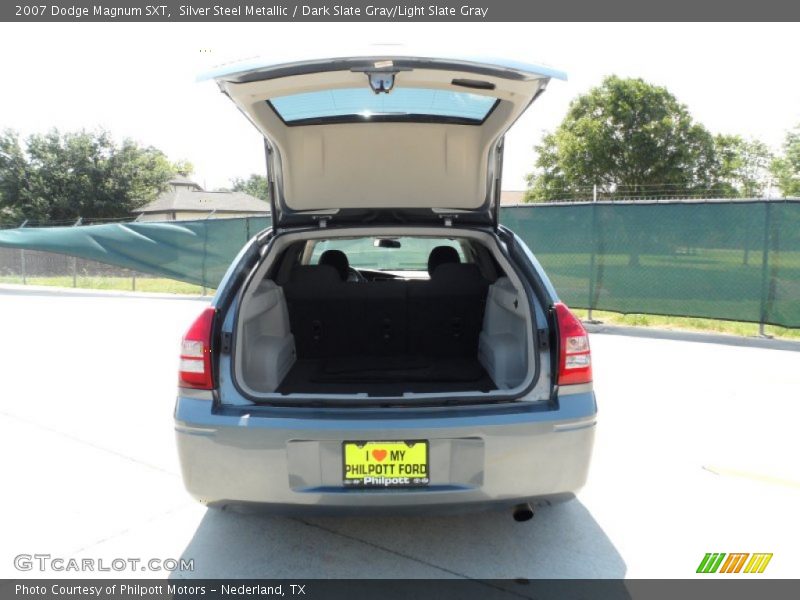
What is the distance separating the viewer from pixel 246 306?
296cm

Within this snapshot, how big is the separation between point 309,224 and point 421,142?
776 mm

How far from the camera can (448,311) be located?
159 inches

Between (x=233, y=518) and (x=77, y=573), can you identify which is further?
(x=233, y=518)

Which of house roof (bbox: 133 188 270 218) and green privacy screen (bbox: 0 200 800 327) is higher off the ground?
house roof (bbox: 133 188 270 218)

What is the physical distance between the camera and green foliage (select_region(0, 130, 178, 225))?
3722 cm

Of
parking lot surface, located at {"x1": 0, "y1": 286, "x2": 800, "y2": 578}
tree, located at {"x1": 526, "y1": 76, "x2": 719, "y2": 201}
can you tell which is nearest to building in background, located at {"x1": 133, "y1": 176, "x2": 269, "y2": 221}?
tree, located at {"x1": 526, "y1": 76, "x2": 719, "y2": 201}

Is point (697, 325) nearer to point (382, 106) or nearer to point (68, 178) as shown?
point (382, 106)

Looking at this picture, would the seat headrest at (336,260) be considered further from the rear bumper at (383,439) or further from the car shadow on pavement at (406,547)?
the rear bumper at (383,439)

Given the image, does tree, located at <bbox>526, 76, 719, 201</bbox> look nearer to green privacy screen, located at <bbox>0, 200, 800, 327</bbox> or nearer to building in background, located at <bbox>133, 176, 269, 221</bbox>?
building in background, located at <bbox>133, 176, 269, 221</bbox>

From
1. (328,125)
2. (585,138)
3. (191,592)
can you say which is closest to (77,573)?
(191,592)

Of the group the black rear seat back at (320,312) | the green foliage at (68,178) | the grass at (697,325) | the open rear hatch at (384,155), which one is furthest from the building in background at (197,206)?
the open rear hatch at (384,155)

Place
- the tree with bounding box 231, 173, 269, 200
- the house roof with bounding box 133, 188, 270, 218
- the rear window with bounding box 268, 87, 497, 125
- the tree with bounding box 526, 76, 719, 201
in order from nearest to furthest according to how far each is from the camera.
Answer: the rear window with bounding box 268, 87, 497, 125 < the tree with bounding box 526, 76, 719, 201 < the house roof with bounding box 133, 188, 270, 218 < the tree with bounding box 231, 173, 269, 200

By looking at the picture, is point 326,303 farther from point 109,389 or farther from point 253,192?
point 253,192

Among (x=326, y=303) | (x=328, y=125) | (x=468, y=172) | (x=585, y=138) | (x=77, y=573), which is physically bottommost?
(x=77, y=573)
